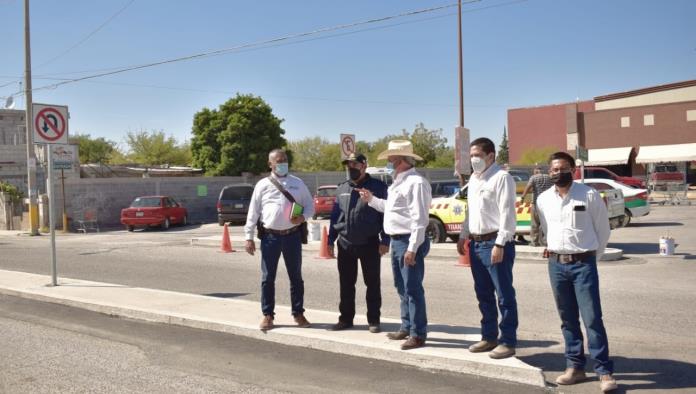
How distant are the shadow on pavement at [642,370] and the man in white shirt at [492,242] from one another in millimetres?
419

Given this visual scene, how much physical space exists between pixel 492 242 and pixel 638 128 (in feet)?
175

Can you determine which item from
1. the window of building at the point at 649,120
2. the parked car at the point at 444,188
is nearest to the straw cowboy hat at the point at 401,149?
the parked car at the point at 444,188

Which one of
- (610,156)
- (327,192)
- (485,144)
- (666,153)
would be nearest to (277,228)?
(485,144)

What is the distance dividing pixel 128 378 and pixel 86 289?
17.4ft

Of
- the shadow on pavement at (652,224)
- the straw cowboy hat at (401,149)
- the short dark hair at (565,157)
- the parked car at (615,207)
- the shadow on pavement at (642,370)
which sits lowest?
the shadow on pavement at (642,370)

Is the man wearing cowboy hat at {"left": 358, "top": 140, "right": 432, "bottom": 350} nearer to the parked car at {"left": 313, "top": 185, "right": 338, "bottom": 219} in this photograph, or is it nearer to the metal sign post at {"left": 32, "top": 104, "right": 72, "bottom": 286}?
the metal sign post at {"left": 32, "top": 104, "right": 72, "bottom": 286}

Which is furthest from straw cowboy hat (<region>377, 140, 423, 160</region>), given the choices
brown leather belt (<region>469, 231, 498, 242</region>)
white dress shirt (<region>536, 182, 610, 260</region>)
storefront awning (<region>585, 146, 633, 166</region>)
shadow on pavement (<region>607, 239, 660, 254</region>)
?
storefront awning (<region>585, 146, 633, 166</region>)

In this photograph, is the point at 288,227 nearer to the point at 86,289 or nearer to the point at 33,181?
the point at 86,289

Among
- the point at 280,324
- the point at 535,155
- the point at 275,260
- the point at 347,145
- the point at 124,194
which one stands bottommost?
the point at 280,324

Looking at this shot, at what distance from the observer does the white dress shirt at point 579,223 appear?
Answer: 537 centimetres

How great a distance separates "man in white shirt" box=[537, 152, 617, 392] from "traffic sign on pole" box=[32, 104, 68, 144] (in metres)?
8.36

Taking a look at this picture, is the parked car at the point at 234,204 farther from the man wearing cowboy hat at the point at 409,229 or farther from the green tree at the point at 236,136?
the man wearing cowboy hat at the point at 409,229

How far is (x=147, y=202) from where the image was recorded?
28500 millimetres

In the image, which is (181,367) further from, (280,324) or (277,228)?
(277,228)
